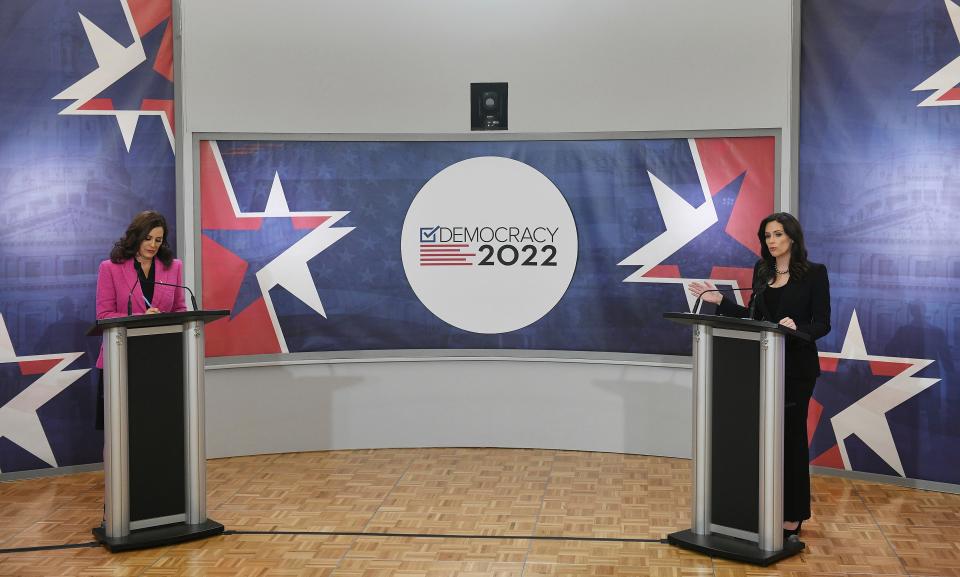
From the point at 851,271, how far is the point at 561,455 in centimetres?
216

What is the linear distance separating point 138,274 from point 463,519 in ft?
6.92

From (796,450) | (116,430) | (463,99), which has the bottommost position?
(796,450)

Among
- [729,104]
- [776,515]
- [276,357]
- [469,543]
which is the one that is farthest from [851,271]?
[276,357]

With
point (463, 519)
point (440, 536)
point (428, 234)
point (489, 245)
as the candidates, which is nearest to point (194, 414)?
point (440, 536)

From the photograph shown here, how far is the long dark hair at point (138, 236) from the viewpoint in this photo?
4945 mm

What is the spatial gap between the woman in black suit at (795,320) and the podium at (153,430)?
2489mm

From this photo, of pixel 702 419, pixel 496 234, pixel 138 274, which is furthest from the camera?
pixel 496 234

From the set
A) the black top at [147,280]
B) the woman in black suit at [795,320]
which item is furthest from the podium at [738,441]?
the black top at [147,280]

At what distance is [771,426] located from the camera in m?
4.30

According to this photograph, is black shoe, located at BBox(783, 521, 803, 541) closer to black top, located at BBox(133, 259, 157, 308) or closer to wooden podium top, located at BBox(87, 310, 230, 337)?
wooden podium top, located at BBox(87, 310, 230, 337)

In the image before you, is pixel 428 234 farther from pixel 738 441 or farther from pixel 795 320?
pixel 738 441

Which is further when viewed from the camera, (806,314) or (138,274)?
(138,274)

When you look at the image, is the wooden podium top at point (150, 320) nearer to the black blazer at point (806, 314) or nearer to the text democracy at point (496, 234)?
the text democracy at point (496, 234)

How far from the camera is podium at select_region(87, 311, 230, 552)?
14.7 feet
